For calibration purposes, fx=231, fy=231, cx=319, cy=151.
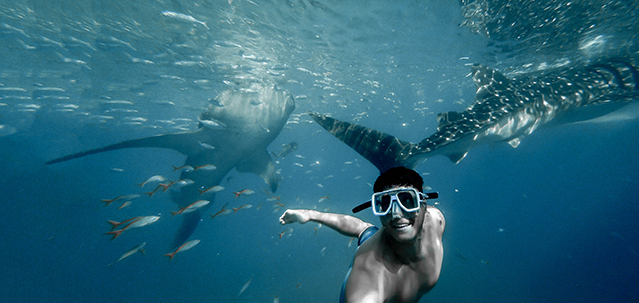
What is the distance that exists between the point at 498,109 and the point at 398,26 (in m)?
6.50

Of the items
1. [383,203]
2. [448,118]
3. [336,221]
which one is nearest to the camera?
[383,203]

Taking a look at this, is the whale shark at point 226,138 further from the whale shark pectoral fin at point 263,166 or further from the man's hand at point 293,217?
the man's hand at point 293,217

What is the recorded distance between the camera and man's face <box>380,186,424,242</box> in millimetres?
1642

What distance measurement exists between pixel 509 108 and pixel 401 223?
6.93 meters

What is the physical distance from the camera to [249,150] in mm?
10445

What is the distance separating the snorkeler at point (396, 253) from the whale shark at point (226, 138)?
24.6 feet

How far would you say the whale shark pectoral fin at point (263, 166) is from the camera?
1125cm

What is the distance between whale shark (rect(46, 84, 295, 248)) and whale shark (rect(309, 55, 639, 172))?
5548 mm

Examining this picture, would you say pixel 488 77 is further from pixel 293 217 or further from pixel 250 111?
pixel 293 217

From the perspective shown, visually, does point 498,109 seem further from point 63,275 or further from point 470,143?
point 63,275

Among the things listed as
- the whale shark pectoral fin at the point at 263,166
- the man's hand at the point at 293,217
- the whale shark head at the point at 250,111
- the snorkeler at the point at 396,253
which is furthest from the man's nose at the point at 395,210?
the whale shark pectoral fin at the point at 263,166

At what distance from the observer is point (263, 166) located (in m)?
11.8

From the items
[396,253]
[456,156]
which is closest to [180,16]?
[456,156]

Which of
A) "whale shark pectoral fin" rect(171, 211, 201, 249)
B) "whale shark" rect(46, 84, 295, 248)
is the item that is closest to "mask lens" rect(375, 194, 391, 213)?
"whale shark" rect(46, 84, 295, 248)
